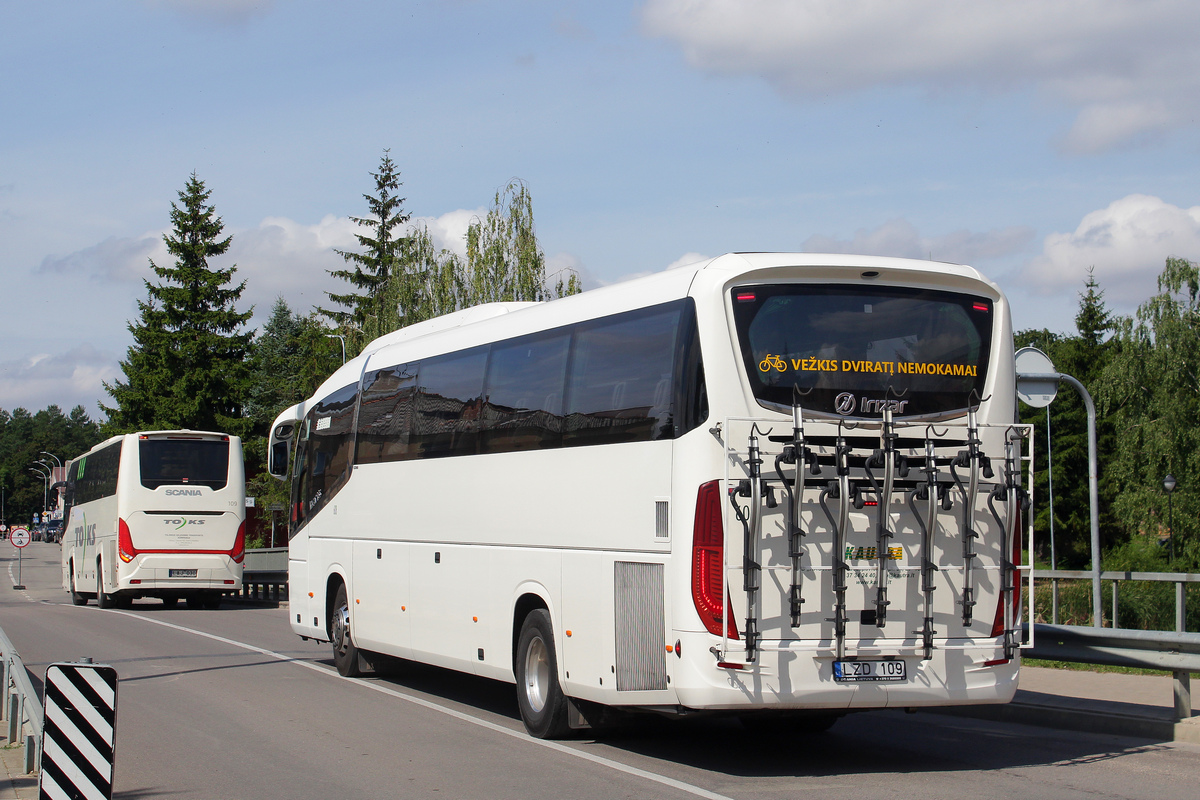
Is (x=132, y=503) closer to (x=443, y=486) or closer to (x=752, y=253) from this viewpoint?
(x=443, y=486)

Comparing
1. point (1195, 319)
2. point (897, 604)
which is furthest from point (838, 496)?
point (1195, 319)

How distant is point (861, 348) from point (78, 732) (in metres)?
5.56

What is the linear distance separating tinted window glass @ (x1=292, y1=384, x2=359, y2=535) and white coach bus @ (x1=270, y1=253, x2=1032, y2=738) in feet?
17.7

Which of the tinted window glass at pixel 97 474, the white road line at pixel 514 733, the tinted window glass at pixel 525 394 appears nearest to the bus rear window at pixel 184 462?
the tinted window glass at pixel 97 474

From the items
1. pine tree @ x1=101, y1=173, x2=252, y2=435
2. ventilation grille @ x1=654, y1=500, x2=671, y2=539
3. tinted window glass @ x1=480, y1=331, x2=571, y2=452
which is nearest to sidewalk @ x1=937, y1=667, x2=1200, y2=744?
ventilation grille @ x1=654, y1=500, x2=671, y2=539

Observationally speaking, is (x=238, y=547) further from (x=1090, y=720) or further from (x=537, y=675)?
(x=1090, y=720)

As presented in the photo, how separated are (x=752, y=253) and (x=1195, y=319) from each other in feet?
158

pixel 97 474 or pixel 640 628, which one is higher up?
pixel 97 474

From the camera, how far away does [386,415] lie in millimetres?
14500

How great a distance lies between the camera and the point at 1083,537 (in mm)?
79062

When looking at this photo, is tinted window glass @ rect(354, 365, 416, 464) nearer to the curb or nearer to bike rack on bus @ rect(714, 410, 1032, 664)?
bike rack on bus @ rect(714, 410, 1032, 664)

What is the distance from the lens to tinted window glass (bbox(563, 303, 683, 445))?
30.5 feet

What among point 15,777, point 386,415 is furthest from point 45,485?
point 15,777

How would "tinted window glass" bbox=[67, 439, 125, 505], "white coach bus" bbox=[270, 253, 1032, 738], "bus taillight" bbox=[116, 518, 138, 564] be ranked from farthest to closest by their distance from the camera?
1. "tinted window glass" bbox=[67, 439, 125, 505]
2. "bus taillight" bbox=[116, 518, 138, 564]
3. "white coach bus" bbox=[270, 253, 1032, 738]
